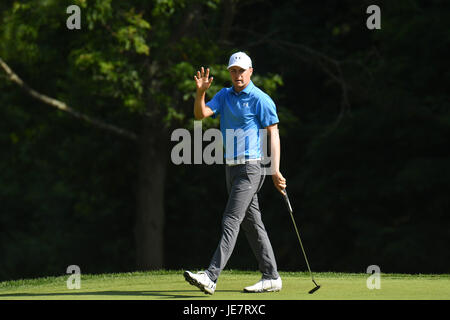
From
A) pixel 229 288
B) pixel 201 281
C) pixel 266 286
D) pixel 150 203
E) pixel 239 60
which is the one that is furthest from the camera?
pixel 150 203

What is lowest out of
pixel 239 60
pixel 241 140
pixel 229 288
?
pixel 229 288

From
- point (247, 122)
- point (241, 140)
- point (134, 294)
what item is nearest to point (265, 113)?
point (247, 122)

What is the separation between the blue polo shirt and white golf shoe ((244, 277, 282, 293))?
1023 mm

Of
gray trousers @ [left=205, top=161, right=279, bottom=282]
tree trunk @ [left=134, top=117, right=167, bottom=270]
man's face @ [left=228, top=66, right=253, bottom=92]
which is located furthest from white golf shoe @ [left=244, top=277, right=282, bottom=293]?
tree trunk @ [left=134, top=117, right=167, bottom=270]

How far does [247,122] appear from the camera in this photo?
23.1 feet

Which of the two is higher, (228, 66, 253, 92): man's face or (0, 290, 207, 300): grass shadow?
(228, 66, 253, 92): man's face

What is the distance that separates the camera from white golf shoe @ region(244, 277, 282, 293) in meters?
7.10

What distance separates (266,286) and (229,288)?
531mm

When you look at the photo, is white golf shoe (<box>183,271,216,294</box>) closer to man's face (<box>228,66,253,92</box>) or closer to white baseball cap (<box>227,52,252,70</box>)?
man's face (<box>228,66,253,92</box>)

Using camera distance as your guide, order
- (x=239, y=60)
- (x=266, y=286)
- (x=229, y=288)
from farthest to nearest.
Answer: (x=229, y=288), (x=266, y=286), (x=239, y=60)

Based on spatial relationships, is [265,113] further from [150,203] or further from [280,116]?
Result: [150,203]

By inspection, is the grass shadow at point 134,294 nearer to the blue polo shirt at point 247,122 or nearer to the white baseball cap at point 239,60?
the blue polo shirt at point 247,122

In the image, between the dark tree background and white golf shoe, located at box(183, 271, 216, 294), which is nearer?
white golf shoe, located at box(183, 271, 216, 294)

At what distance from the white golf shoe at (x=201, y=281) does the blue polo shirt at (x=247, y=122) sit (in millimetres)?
990
